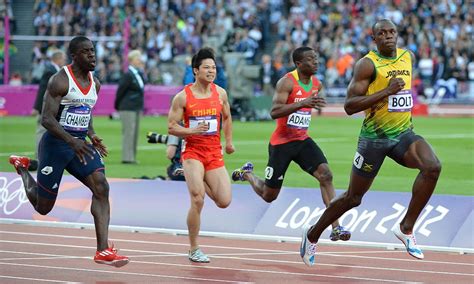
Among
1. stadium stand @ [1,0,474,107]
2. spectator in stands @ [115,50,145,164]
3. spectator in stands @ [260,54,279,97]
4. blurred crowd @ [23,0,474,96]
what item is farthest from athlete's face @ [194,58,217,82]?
spectator in stands @ [260,54,279,97]

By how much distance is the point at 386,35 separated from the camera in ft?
Result: 36.7

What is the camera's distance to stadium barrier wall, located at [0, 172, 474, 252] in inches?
527

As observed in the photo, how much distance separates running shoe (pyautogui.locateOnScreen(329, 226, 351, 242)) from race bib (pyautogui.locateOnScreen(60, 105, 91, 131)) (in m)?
3.03

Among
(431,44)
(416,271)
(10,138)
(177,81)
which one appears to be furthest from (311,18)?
(416,271)

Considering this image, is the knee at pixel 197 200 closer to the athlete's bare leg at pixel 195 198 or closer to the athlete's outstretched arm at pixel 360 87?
the athlete's bare leg at pixel 195 198

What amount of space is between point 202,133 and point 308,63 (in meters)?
1.85

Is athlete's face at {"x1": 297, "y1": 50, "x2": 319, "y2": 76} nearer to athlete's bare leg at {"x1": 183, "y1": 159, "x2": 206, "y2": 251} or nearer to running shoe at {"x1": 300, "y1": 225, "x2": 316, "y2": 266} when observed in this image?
athlete's bare leg at {"x1": 183, "y1": 159, "x2": 206, "y2": 251}

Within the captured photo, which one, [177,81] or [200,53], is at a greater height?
[200,53]

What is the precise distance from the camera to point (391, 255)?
12812 millimetres

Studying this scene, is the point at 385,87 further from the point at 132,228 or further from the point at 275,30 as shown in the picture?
the point at 275,30

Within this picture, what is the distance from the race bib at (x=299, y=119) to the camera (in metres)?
13.6

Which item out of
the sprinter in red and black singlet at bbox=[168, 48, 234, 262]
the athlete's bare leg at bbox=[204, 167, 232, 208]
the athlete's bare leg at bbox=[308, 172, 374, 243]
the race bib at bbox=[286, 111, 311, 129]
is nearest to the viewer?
the athlete's bare leg at bbox=[308, 172, 374, 243]

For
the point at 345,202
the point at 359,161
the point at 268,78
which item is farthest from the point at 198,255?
the point at 268,78

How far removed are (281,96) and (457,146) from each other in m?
13.9
